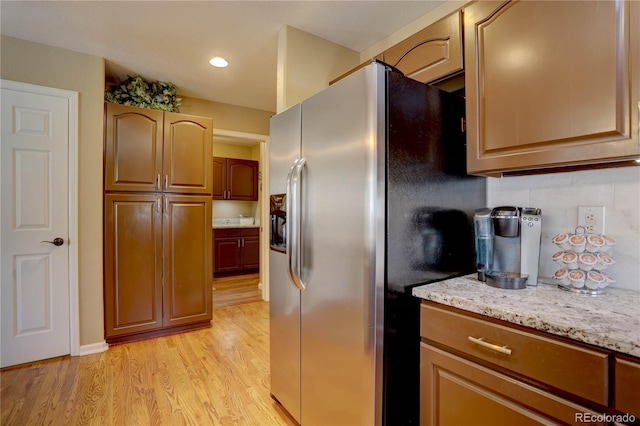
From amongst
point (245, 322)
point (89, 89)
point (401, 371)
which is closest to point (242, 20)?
point (89, 89)

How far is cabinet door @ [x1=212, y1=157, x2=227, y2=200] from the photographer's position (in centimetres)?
554

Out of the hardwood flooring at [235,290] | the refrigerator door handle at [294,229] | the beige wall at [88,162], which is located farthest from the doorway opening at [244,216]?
the refrigerator door handle at [294,229]

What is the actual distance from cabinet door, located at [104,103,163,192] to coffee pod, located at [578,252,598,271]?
3.08 metres

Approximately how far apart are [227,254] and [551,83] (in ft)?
16.8

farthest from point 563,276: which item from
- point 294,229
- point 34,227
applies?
point 34,227

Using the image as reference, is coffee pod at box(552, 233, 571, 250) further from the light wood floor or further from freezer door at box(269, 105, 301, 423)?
the light wood floor

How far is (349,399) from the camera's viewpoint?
1.27m

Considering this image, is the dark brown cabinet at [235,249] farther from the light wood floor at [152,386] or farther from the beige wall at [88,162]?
the beige wall at [88,162]

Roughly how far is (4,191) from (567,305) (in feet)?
11.3

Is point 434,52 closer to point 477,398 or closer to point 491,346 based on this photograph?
point 491,346

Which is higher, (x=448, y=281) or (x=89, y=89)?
(x=89, y=89)

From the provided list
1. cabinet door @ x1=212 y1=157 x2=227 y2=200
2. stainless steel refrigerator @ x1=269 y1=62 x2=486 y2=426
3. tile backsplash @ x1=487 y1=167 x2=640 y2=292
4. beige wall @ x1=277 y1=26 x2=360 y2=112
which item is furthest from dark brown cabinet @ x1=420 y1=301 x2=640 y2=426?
cabinet door @ x1=212 y1=157 x2=227 y2=200

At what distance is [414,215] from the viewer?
130 centimetres

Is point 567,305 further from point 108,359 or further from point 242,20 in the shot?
point 108,359
